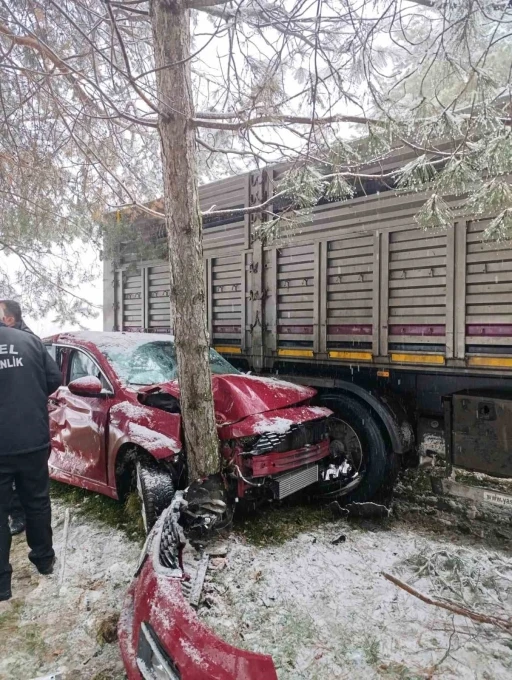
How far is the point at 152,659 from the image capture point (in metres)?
1.69

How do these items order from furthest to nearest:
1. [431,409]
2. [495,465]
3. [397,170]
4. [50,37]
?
[50,37]
[431,409]
[397,170]
[495,465]

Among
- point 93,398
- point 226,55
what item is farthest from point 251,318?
point 226,55

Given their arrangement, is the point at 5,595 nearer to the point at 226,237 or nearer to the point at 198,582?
the point at 198,582

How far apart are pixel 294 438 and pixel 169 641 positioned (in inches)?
81.0

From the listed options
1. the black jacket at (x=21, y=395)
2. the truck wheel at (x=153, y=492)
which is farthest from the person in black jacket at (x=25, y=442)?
the truck wheel at (x=153, y=492)

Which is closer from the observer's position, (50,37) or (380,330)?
(380,330)

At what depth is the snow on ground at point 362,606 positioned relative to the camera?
215cm

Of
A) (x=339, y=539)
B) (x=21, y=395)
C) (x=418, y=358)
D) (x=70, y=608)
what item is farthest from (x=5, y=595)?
(x=418, y=358)

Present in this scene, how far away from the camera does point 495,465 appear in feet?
11.3

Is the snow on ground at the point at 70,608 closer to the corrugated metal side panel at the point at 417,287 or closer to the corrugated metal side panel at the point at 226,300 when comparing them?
the corrugated metal side panel at the point at 226,300

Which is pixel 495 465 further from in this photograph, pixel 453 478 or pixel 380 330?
pixel 380 330

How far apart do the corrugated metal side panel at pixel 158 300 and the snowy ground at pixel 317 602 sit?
2856mm

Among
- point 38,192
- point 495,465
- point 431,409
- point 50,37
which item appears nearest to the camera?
point 495,465

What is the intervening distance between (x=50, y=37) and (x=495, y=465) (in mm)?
5592
